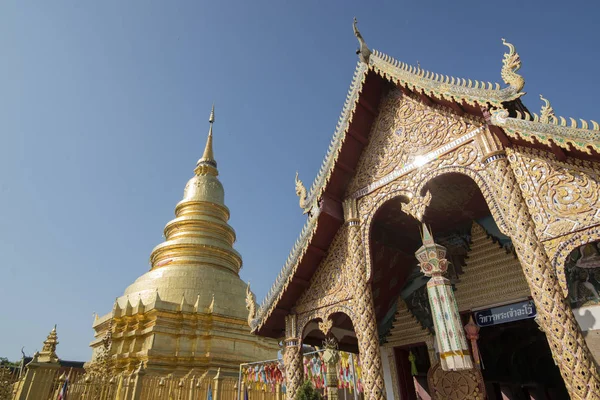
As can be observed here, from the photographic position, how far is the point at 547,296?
4.55m

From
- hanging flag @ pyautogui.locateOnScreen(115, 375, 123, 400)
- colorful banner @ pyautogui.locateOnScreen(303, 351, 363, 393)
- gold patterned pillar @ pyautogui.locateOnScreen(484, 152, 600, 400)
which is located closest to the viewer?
gold patterned pillar @ pyautogui.locateOnScreen(484, 152, 600, 400)

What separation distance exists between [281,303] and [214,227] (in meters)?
13.6

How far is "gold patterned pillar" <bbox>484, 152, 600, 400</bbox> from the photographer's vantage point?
4.17 meters

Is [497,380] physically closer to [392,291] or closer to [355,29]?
[392,291]

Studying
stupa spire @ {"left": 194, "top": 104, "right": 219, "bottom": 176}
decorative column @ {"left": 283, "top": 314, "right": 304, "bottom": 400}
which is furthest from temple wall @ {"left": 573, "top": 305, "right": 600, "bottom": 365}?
stupa spire @ {"left": 194, "top": 104, "right": 219, "bottom": 176}

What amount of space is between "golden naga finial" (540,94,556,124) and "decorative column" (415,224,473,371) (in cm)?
223

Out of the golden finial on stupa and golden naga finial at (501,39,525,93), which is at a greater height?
golden naga finial at (501,39,525,93)

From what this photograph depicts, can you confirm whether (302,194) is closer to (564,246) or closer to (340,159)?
(340,159)

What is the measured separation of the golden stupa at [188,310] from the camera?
14977mm

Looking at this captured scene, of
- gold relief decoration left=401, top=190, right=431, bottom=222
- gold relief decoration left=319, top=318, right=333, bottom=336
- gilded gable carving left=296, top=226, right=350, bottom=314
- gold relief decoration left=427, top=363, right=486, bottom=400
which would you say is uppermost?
gold relief decoration left=401, top=190, right=431, bottom=222

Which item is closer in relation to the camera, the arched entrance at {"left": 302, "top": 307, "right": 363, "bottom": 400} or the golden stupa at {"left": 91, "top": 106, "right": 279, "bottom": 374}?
the arched entrance at {"left": 302, "top": 307, "right": 363, "bottom": 400}

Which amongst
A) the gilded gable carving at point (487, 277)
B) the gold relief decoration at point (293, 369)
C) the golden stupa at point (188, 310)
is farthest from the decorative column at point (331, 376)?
the golden stupa at point (188, 310)

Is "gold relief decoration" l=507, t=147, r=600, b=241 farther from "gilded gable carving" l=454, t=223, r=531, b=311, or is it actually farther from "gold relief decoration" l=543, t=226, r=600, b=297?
"gilded gable carving" l=454, t=223, r=531, b=311

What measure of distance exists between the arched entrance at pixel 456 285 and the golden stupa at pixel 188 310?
736 cm
